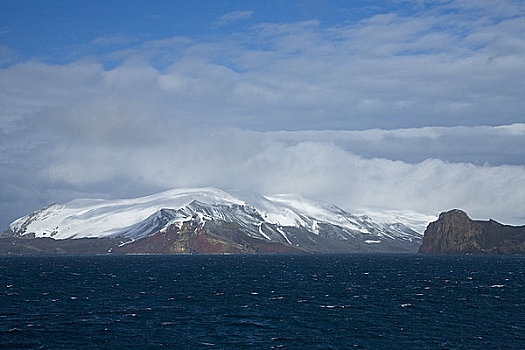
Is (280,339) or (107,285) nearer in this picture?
(280,339)

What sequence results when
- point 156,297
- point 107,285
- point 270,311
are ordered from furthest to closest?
point 107,285, point 156,297, point 270,311

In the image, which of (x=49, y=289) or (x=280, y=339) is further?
(x=49, y=289)

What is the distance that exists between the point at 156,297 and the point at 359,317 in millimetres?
49492

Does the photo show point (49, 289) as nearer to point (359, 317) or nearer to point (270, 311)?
point (270, 311)

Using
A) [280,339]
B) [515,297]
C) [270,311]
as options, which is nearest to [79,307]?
[270,311]

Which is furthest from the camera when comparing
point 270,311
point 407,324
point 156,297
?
point 156,297

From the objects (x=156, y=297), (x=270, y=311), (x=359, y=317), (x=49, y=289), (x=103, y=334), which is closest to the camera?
(x=103, y=334)

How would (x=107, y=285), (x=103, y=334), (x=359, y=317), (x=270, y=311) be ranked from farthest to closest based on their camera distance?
(x=107, y=285)
(x=270, y=311)
(x=359, y=317)
(x=103, y=334)

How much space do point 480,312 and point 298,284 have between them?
215 feet

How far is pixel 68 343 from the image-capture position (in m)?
81.7

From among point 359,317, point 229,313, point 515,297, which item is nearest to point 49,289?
point 229,313

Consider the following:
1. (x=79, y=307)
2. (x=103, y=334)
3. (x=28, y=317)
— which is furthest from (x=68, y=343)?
(x=79, y=307)

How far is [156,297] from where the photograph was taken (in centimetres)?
13262

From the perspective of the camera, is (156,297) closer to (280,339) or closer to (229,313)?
(229,313)
